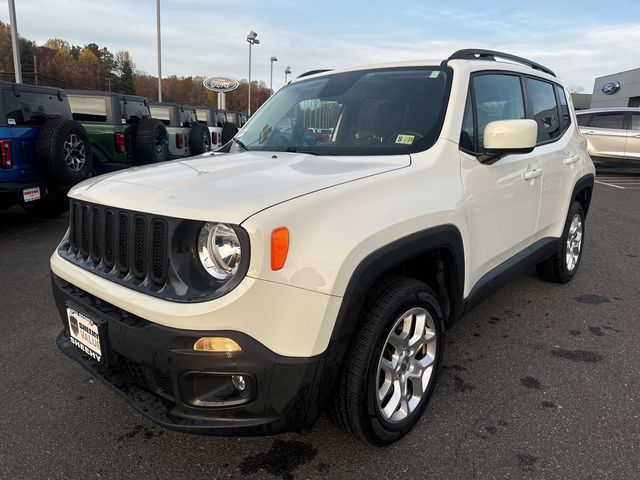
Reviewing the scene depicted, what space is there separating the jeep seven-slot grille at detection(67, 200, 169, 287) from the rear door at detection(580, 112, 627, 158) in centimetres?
1352

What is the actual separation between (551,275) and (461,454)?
2787mm

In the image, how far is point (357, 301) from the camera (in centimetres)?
195

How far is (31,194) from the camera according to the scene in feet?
20.2

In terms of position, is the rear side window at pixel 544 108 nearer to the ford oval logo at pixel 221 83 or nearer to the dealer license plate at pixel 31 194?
the dealer license plate at pixel 31 194

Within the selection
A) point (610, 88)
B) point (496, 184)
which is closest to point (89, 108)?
point (496, 184)

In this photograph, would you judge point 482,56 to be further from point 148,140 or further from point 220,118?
point 220,118

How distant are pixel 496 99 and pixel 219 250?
2184 millimetres

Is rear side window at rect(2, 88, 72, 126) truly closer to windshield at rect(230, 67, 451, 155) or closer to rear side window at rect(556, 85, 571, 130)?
windshield at rect(230, 67, 451, 155)

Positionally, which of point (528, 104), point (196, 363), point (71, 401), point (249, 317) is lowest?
point (71, 401)

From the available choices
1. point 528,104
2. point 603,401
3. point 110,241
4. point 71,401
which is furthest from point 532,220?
point 71,401

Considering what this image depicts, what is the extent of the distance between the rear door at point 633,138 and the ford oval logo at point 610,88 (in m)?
29.0

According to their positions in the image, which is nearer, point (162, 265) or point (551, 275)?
point (162, 265)

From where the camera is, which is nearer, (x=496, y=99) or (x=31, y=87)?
(x=496, y=99)

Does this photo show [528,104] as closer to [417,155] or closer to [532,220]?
[532,220]
